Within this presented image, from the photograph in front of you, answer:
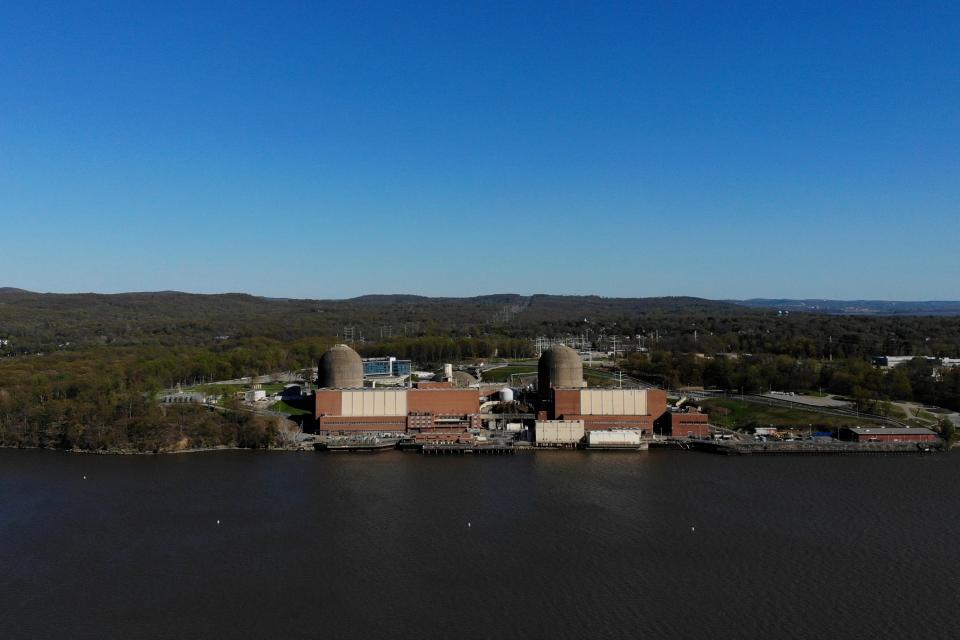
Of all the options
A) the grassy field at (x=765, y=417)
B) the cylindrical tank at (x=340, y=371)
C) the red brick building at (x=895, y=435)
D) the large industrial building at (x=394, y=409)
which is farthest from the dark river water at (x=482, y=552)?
the cylindrical tank at (x=340, y=371)

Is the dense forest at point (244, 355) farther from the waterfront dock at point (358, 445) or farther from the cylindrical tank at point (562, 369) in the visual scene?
the cylindrical tank at point (562, 369)

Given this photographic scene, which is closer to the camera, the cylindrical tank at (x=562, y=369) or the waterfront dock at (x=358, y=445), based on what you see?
the waterfront dock at (x=358, y=445)

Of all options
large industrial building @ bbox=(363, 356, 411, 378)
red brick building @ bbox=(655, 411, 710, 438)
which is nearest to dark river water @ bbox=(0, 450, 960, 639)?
red brick building @ bbox=(655, 411, 710, 438)

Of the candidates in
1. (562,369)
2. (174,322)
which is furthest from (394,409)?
(174,322)

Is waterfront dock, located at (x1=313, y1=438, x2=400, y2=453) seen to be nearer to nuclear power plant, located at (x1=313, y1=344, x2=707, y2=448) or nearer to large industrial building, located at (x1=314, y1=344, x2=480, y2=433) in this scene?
nuclear power plant, located at (x1=313, y1=344, x2=707, y2=448)

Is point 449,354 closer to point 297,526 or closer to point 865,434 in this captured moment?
point 865,434

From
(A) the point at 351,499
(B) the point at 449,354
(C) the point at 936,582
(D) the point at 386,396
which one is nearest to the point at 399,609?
(A) the point at 351,499

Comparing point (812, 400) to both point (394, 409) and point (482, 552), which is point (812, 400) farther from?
point (482, 552)
